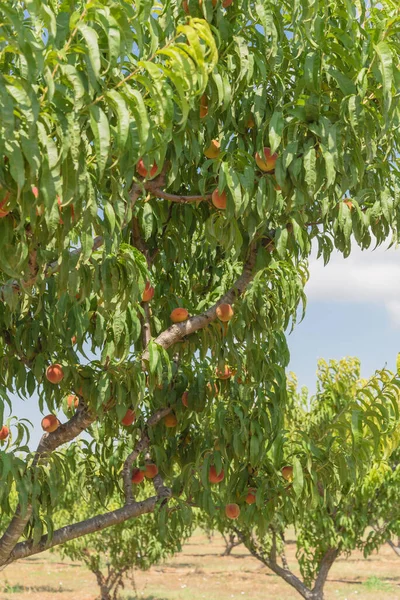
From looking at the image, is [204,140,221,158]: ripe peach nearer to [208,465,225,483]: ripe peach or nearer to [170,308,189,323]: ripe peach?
[170,308,189,323]: ripe peach

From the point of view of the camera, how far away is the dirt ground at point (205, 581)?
22.5 metres

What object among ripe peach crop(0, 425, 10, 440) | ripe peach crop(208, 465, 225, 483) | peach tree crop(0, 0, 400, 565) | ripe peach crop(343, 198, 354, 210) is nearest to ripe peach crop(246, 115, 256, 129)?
peach tree crop(0, 0, 400, 565)

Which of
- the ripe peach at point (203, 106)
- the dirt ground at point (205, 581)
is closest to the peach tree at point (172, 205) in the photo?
the ripe peach at point (203, 106)

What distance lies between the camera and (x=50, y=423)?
4238 millimetres

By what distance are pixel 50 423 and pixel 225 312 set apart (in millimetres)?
1268

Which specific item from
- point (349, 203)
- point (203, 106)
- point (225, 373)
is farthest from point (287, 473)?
point (203, 106)

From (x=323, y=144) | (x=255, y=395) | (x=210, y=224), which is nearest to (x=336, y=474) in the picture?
(x=255, y=395)

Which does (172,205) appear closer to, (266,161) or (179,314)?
(179,314)

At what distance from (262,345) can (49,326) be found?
1200mm

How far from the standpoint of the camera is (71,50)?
2.03m

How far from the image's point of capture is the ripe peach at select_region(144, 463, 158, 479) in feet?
15.2

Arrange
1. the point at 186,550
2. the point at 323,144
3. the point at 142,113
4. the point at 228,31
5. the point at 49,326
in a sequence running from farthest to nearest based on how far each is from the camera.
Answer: the point at 186,550 → the point at 49,326 → the point at 228,31 → the point at 323,144 → the point at 142,113

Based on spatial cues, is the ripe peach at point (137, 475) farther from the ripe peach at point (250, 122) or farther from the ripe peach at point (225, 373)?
the ripe peach at point (250, 122)

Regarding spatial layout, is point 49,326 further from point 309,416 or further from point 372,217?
point 309,416
